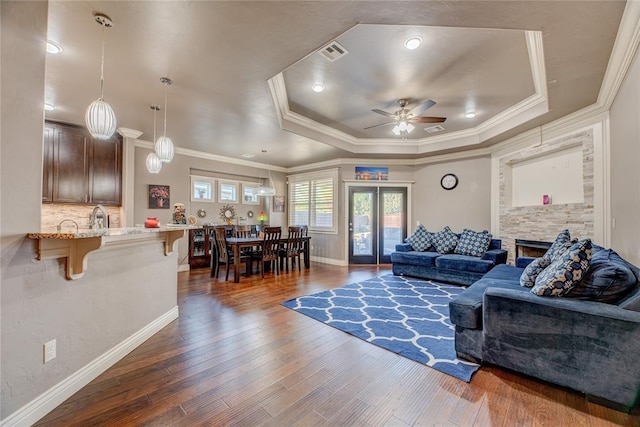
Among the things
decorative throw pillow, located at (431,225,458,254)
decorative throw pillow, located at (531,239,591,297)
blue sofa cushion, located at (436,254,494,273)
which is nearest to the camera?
decorative throw pillow, located at (531,239,591,297)

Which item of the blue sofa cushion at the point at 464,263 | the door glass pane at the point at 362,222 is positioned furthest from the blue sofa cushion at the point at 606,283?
the door glass pane at the point at 362,222

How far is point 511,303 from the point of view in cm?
198

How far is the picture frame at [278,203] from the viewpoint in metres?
7.73

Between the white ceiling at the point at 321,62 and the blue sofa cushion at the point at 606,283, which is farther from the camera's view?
the white ceiling at the point at 321,62

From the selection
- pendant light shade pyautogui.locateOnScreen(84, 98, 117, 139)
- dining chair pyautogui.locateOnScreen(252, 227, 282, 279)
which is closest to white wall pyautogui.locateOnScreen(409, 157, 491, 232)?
dining chair pyautogui.locateOnScreen(252, 227, 282, 279)

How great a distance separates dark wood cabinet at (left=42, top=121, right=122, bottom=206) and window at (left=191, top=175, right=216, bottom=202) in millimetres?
1567

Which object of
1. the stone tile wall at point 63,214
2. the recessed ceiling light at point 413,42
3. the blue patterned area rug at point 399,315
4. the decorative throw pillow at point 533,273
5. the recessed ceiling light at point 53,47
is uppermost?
the recessed ceiling light at point 413,42

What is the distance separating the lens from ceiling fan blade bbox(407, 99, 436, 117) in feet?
10.8

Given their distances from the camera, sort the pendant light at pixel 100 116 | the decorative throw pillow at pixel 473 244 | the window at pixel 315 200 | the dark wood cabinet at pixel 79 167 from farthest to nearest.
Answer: the window at pixel 315 200
the decorative throw pillow at pixel 473 244
the dark wood cabinet at pixel 79 167
the pendant light at pixel 100 116

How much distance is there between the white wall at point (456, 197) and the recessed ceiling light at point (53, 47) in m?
6.38

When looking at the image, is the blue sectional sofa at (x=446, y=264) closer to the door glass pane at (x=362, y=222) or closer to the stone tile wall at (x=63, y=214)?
the door glass pane at (x=362, y=222)

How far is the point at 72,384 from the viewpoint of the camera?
69.6 inches

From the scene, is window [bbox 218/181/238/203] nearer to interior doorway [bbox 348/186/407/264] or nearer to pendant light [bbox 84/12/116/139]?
interior doorway [bbox 348/186/407/264]

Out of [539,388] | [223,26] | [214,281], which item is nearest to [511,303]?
[539,388]
